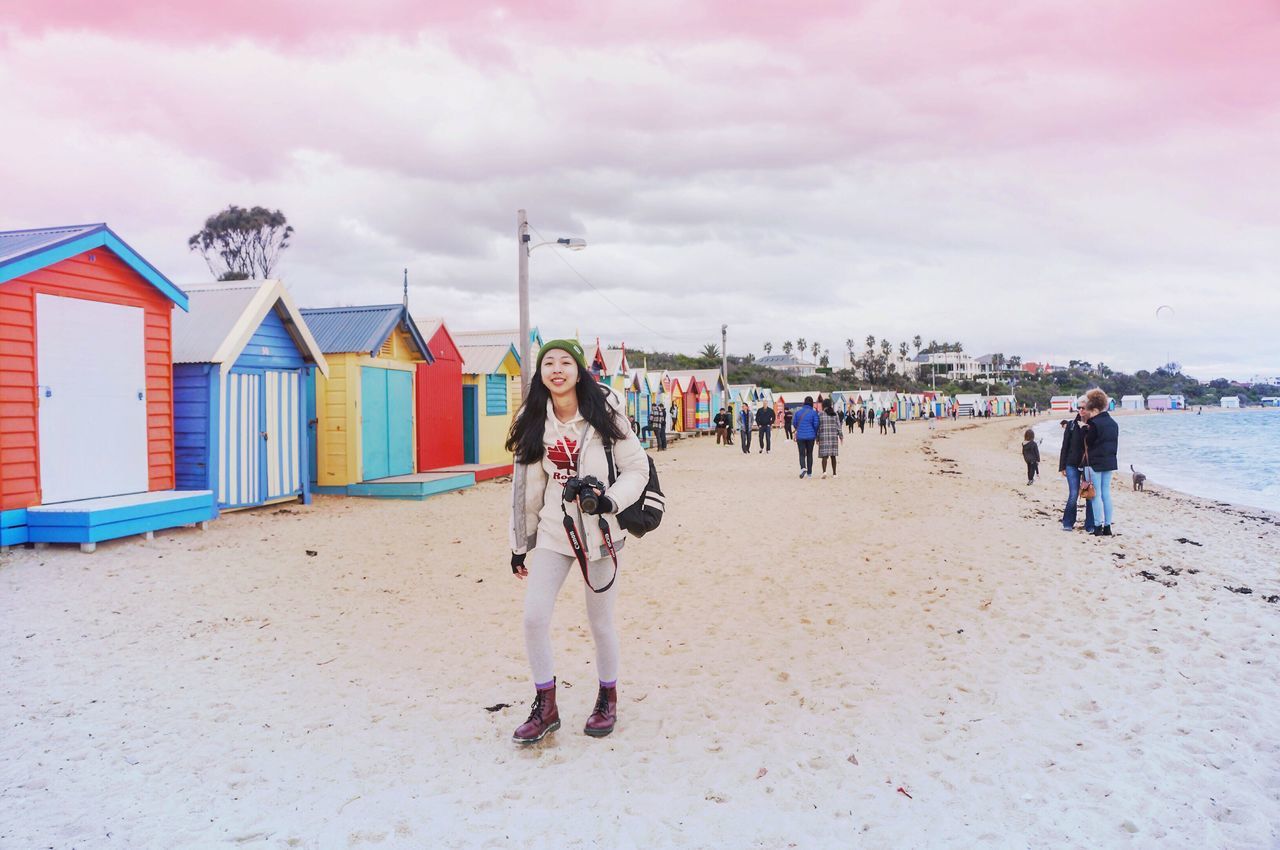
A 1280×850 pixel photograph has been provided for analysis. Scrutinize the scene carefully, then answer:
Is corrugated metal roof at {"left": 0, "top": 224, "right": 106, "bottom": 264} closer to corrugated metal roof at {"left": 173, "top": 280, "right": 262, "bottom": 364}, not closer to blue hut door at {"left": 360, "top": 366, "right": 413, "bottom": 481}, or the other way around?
corrugated metal roof at {"left": 173, "top": 280, "right": 262, "bottom": 364}

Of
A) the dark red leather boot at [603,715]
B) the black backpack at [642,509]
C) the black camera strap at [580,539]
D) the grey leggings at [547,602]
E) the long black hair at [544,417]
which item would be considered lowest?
the dark red leather boot at [603,715]

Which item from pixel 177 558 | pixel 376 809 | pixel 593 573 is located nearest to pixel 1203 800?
pixel 593 573

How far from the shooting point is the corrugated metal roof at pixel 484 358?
56.2ft

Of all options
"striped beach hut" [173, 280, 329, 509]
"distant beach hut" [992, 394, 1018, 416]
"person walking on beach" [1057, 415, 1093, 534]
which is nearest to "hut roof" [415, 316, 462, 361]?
"striped beach hut" [173, 280, 329, 509]

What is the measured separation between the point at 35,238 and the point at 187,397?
2386mm

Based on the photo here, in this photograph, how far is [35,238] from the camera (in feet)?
25.7

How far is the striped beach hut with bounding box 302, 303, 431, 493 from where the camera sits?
41.5 ft

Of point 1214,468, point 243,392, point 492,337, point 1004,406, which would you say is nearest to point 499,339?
point 492,337

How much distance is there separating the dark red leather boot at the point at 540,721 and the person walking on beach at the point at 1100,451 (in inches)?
304

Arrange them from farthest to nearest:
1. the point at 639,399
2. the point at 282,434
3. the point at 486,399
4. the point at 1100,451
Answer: the point at 639,399
the point at 486,399
the point at 282,434
the point at 1100,451

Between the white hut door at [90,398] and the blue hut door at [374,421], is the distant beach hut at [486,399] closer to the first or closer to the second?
the blue hut door at [374,421]

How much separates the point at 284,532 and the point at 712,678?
263 inches

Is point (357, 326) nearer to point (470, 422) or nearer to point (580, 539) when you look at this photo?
point (470, 422)

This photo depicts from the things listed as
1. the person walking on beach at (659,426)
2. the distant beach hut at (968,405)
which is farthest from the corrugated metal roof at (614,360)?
the distant beach hut at (968,405)
